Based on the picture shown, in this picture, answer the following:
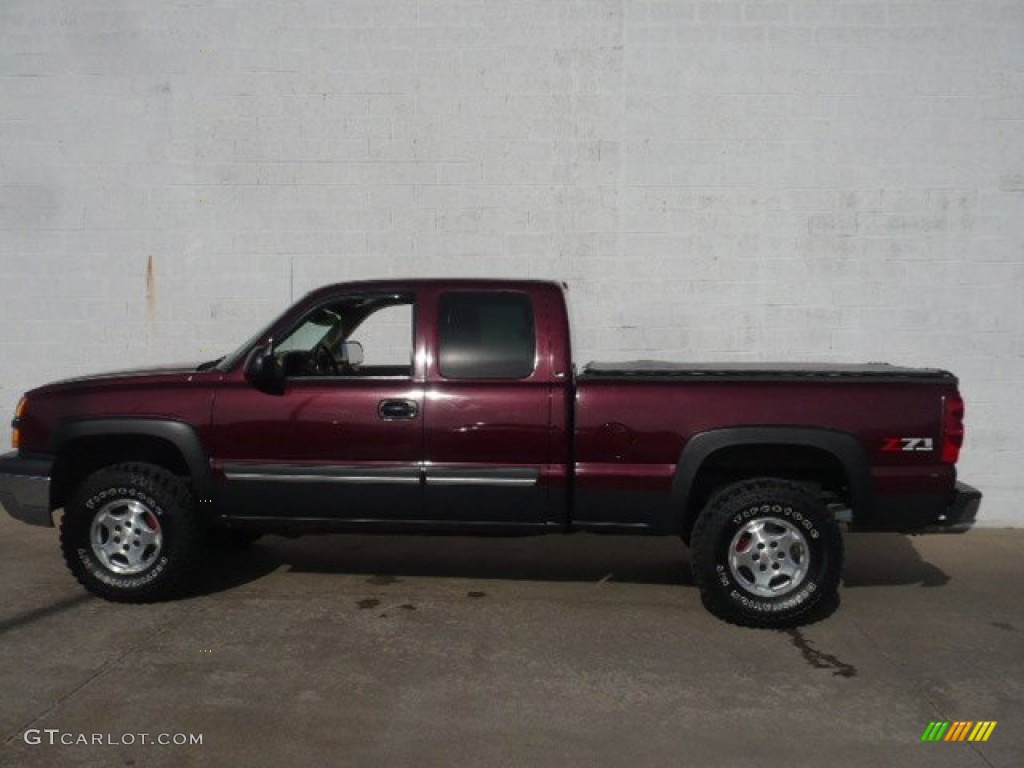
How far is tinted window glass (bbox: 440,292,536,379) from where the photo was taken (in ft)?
16.8

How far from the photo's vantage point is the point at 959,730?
3.76 metres

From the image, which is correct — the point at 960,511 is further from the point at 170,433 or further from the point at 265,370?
the point at 170,433

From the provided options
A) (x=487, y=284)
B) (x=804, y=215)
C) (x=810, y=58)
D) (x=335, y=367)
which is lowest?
(x=335, y=367)

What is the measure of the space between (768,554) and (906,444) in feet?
3.01

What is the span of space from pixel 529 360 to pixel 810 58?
14.5ft

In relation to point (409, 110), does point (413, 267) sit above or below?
below

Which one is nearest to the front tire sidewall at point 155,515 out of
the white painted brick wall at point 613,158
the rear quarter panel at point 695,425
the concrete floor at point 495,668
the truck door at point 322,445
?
the concrete floor at point 495,668

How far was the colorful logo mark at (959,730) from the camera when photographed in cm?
369

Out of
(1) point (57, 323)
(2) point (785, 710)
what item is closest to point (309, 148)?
(1) point (57, 323)

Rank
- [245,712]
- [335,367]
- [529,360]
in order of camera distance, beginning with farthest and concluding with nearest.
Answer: [335,367] < [529,360] < [245,712]

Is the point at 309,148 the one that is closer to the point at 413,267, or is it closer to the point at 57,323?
the point at 413,267

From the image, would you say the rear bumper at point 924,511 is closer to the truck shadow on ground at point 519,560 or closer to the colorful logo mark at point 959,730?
the truck shadow on ground at point 519,560

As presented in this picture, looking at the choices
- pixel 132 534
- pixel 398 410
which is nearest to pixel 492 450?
pixel 398 410

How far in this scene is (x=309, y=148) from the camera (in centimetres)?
795
